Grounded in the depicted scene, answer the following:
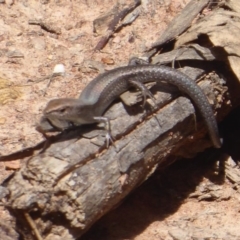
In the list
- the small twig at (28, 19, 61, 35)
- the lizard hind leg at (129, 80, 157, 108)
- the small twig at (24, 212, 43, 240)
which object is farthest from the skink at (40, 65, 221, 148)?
the small twig at (28, 19, 61, 35)

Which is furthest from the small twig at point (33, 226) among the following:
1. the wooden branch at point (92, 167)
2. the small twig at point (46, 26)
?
the small twig at point (46, 26)

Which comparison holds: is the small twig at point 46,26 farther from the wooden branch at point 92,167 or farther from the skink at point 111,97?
the wooden branch at point 92,167

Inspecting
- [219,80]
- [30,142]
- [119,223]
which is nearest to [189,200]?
[119,223]

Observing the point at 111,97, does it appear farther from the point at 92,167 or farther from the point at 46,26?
the point at 46,26

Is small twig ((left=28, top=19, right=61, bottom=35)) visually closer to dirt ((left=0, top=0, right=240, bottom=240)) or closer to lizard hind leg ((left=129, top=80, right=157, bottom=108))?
dirt ((left=0, top=0, right=240, bottom=240))

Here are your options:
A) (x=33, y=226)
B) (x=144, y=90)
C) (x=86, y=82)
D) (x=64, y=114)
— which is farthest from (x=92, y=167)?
(x=86, y=82)

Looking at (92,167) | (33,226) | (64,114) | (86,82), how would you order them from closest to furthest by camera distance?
(33,226)
(92,167)
(64,114)
(86,82)

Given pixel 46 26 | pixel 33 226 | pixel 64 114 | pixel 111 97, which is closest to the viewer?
pixel 33 226
